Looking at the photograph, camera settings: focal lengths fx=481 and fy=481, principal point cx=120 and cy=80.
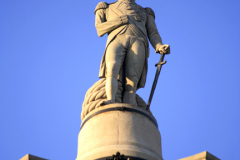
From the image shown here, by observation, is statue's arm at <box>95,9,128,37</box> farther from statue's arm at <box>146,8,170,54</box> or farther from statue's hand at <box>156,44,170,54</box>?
statue's hand at <box>156,44,170,54</box>

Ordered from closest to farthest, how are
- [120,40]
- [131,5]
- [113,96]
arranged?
[113,96], [120,40], [131,5]

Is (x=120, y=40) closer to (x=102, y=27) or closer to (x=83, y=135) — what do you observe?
(x=102, y=27)

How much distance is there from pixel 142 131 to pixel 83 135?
1473mm

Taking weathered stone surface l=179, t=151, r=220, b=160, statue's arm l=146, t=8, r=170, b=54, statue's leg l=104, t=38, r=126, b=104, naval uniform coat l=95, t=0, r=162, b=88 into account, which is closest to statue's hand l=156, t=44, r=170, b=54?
statue's arm l=146, t=8, r=170, b=54

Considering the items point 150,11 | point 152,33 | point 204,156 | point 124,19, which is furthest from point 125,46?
point 204,156

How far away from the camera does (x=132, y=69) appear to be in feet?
41.9

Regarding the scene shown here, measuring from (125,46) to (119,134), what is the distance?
8.96ft

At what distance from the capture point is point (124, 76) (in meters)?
12.9

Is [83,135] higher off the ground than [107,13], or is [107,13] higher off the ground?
[107,13]

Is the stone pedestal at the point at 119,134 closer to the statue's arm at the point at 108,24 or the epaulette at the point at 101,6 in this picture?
the statue's arm at the point at 108,24

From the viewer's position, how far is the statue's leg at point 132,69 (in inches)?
500

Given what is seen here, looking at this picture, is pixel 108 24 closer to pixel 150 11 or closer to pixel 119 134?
pixel 150 11

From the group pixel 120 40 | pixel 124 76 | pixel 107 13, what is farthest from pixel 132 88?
pixel 107 13

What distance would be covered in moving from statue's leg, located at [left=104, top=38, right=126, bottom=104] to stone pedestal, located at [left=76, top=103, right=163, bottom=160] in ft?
1.63
